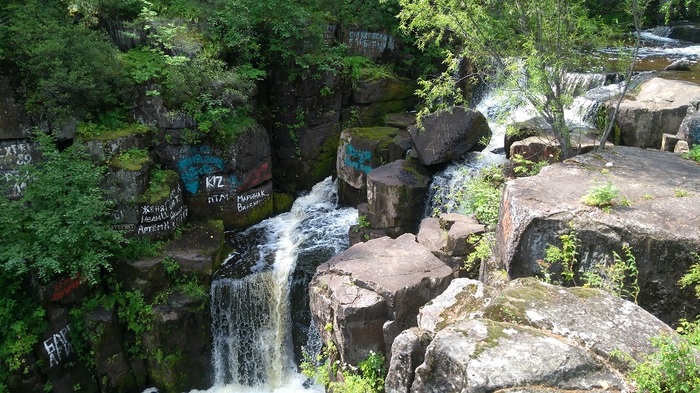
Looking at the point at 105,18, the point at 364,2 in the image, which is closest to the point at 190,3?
the point at 105,18

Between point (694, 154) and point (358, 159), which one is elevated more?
point (694, 154)

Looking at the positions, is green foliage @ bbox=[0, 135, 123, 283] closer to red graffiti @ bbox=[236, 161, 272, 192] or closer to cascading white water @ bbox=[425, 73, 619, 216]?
red graffiti @ bbox=[236, 161, 272, 192]

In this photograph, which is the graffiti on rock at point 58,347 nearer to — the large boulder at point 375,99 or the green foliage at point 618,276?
the large boulder at point 375,99

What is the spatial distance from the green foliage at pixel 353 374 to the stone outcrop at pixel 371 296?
121mm

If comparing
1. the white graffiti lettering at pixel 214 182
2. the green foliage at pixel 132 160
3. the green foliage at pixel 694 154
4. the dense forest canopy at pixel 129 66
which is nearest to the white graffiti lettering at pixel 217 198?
the white graffiti lettering at pixel 214 182

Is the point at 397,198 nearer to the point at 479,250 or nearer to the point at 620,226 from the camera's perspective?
the point at 479,250

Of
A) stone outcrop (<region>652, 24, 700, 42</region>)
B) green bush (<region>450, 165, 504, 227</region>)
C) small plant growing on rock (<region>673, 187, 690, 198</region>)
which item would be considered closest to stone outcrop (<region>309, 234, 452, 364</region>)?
green bush (<region>450, 165, 504, 227</region>)

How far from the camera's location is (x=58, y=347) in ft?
30.9

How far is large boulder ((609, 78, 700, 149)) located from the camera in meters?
9.36

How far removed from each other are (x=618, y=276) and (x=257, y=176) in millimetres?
8874

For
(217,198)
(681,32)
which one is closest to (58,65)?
(217,198)

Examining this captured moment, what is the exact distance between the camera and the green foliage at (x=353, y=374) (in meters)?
6.82

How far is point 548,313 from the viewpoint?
13.5 ft

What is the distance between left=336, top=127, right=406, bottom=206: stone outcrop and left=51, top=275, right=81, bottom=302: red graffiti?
20.5ft
